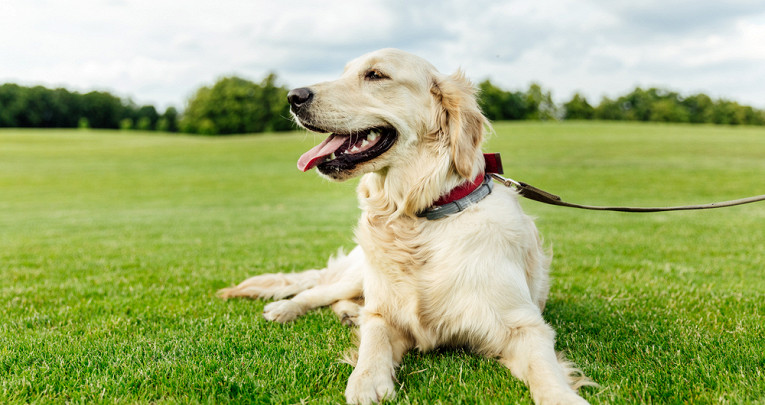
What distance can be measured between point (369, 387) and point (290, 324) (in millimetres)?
1378

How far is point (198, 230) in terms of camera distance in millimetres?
10070

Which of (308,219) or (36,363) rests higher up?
(36,363)

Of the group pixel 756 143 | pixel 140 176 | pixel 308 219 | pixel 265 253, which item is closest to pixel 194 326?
pixel 265 253

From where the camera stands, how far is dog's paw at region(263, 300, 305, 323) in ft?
12.4

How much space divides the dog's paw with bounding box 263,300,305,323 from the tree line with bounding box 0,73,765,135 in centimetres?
6904

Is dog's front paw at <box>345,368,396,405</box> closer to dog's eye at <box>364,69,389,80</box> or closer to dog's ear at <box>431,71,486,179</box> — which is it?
dog's ear at <box>431,71,486,179</box>

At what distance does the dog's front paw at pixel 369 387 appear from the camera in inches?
94.4

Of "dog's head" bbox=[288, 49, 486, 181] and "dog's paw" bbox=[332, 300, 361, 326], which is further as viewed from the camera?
"dog's paw" bbox=[332, 300, 361, 326]

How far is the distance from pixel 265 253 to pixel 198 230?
3.37 m

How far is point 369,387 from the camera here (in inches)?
96.7

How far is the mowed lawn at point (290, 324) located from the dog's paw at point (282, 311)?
9 centimetres

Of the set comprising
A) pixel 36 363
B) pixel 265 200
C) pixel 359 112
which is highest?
pixel 359 112

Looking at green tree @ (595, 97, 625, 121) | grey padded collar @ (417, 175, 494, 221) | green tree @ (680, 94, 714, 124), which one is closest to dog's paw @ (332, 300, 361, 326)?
grey padded collar @ (417, 175, 494, 221)

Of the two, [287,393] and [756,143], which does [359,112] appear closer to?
[287,393]
